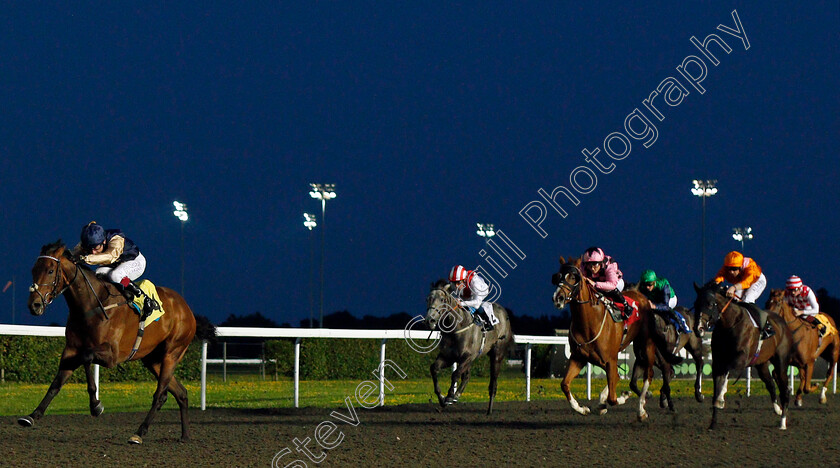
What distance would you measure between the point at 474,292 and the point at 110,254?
4851 mm

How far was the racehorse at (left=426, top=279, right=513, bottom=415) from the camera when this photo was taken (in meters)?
10.0

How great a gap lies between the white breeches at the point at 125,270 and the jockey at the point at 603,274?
4.18 m

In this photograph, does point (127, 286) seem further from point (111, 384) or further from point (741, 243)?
point (741, 243)

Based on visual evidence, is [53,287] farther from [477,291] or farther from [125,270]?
[477,291]

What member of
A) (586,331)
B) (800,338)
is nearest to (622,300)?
(586,331)

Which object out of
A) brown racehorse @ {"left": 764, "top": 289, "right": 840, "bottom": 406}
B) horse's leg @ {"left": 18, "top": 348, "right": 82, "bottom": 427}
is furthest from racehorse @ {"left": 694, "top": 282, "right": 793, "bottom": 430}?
horse's leg @ {"left": 18, "top": 348, "right": 82, "bottom": 427}

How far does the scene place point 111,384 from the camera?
54.2 feet

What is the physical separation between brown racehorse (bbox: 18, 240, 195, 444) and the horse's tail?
85 centimetres

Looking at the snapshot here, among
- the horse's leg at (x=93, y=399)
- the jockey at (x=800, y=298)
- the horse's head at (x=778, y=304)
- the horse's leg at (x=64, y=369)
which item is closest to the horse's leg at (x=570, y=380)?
the horse's head at (x=778, y=304)

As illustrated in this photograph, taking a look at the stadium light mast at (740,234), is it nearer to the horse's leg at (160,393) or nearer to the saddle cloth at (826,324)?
the saddle cloth at (826,324)

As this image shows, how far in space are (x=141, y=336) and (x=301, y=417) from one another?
9.05 ft

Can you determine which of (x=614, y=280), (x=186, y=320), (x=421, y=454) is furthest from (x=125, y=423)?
(x=614, y=280)

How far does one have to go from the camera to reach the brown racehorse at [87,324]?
6.41m

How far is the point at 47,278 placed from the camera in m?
6.42
